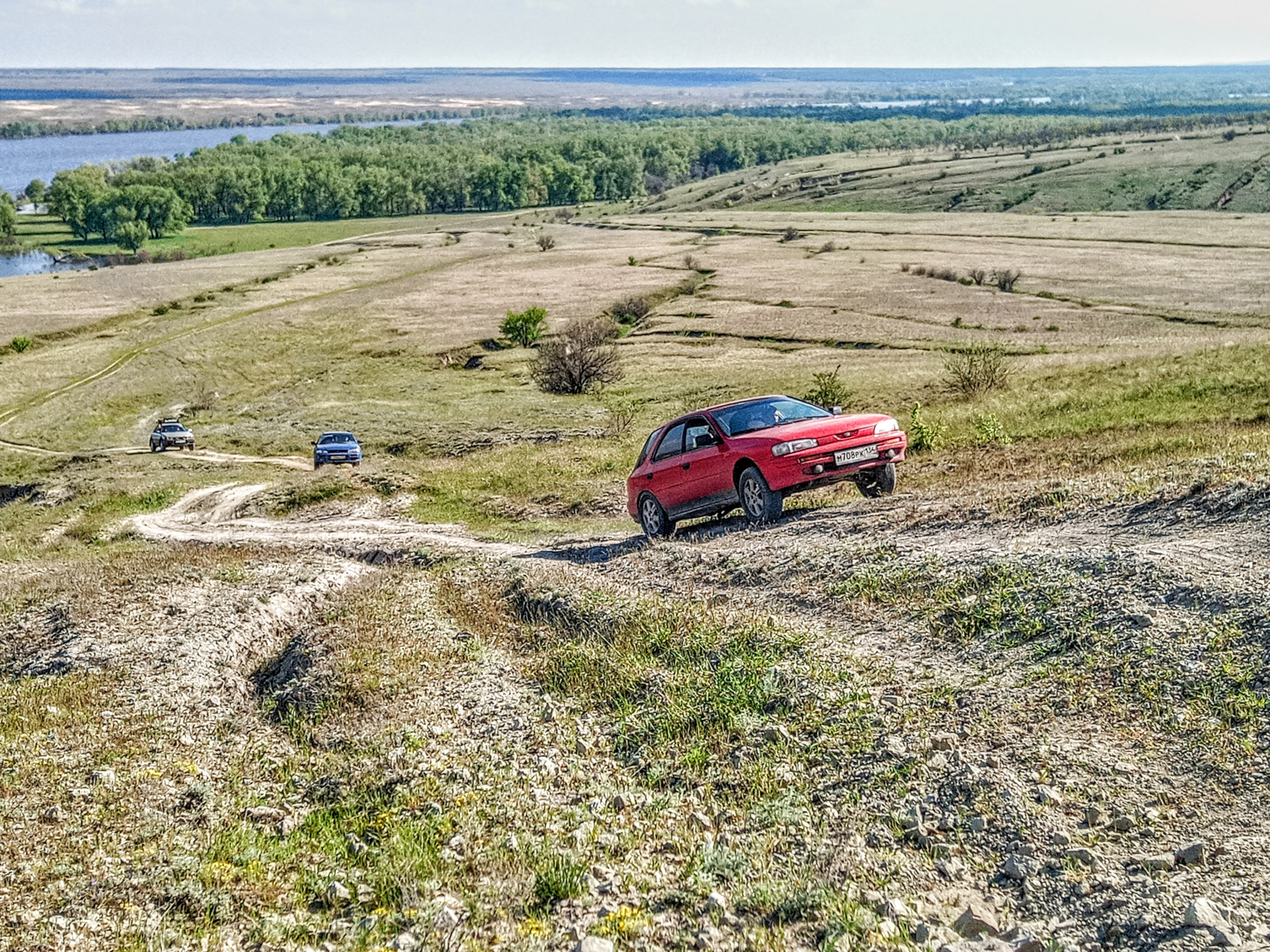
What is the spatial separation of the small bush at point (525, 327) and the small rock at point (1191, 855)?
70.5 metres

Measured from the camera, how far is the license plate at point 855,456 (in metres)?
17.2

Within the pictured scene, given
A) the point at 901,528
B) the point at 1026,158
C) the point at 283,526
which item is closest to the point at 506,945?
the point at 901,528

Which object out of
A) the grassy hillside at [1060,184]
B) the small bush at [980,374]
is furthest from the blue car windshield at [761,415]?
the grassy hillside at [1060,184]

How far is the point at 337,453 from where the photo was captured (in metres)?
41.7

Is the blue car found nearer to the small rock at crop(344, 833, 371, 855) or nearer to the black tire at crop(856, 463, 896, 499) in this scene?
the black tire at crop(856, 463, 896, 499)

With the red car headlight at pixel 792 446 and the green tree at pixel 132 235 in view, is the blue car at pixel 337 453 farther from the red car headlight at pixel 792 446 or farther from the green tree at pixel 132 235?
the green tree at pixel 132 235

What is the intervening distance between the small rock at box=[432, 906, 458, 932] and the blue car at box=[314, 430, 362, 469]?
A: 35.3 metres

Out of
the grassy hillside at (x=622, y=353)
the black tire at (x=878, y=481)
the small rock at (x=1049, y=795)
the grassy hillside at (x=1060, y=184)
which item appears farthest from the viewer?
the grassy hillside at (x=1060, y=184)

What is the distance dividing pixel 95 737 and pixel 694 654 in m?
5.83

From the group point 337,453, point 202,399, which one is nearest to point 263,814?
point 337,453

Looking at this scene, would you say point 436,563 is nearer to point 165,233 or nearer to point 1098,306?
point 1098,306

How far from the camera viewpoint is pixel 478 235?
15612 cm

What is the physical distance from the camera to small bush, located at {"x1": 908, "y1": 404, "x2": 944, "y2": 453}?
24.3 metres

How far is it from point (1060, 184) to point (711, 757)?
169 meters
